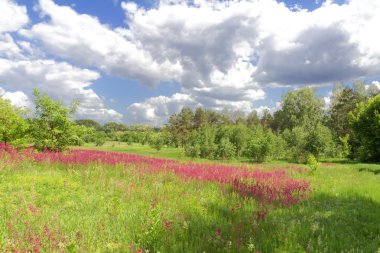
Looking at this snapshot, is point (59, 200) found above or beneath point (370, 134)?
beneath

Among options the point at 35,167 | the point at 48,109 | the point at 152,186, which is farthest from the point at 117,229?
the point at 48,109

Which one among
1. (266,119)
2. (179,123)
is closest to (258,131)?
(179,123)

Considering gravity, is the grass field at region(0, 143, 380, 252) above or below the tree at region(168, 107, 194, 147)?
below

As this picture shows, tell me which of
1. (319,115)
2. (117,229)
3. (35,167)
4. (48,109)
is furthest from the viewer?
(319,115)

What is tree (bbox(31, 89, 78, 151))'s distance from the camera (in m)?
16.6

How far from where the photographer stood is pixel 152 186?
9.33 metres

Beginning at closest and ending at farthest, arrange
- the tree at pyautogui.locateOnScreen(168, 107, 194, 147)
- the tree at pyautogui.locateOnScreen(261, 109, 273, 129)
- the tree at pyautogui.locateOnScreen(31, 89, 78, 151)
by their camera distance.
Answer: the tree at pyautogui.locateOnScreen(31, 89, 78, 151) < the tree at pyautogui.locateOnScreen(168, 107, 194, 147) < the tree at pyautogui.locateOnScreen(261, 109, 273, 129)

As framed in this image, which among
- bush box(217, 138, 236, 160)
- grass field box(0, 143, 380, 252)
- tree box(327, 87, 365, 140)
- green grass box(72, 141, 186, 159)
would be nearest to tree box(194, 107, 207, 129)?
green grass box(72, 141, 186, 159)

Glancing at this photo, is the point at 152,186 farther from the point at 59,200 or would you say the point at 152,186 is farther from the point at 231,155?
the point at 231,155

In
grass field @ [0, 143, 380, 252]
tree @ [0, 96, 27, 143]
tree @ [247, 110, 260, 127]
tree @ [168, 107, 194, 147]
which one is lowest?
grass field @ [0, 143, 380, 252]

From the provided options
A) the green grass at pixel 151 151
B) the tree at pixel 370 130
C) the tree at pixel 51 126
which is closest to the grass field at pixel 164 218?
the tree at pixel 51 126

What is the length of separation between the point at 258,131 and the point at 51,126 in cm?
3445

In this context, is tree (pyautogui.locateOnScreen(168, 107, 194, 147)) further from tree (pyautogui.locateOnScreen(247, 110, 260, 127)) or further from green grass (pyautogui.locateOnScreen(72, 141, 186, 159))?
tree (pyautogui.locateOnScreen(247, 110, 260, 127))

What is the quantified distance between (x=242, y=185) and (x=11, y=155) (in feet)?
32.9
